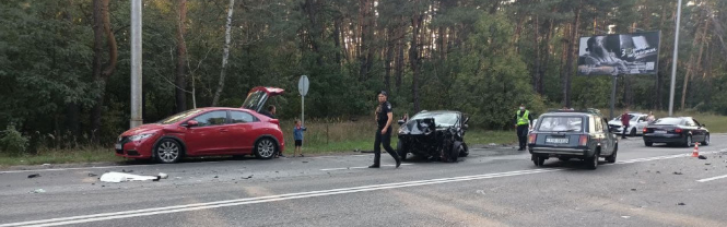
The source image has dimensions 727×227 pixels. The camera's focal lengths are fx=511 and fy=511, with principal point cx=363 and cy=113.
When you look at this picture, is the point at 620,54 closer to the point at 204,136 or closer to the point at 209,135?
the point at 209,135

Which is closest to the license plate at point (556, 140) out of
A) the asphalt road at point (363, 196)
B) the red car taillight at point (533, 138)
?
the red car taillight at point (533, 138)

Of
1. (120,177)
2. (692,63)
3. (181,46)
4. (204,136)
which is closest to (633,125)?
(181,46)

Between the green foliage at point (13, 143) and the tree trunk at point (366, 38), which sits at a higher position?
the tree trunk at point (366, 38)

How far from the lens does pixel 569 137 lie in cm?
1177

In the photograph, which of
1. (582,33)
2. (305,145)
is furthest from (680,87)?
(305,145)

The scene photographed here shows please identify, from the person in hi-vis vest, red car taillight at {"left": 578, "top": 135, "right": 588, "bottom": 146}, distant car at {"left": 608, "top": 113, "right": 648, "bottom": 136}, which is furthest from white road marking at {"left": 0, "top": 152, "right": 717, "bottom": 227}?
distant car at {"left": 608, "top": 113, "right": 648, "bottom": 136}

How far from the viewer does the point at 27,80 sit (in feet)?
54.8

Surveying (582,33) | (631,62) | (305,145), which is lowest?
(305,145)

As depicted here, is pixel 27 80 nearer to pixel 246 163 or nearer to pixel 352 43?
pixel 246 163

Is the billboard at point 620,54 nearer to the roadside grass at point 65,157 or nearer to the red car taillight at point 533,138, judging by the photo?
the red car taillight at point 533,138

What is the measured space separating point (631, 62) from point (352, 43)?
26020mm

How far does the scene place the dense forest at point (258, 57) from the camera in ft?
57.6

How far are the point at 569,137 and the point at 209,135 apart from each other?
846cm

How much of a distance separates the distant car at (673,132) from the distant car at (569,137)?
10.1m
